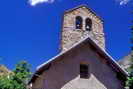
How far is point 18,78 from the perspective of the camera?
84.9 ft

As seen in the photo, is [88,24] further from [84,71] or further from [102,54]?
[84,71]

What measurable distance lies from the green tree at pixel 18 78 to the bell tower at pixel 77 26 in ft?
14.0

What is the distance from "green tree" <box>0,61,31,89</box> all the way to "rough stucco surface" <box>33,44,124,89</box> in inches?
99.4

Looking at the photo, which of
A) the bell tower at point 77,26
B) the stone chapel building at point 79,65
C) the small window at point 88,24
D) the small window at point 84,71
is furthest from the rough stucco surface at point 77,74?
the small window at point 88,24

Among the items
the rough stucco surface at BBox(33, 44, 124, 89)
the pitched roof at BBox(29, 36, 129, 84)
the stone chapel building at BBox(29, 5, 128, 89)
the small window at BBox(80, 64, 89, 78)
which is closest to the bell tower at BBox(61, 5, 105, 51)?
the stone chapel building at BBox(29, 5, 128, 89)

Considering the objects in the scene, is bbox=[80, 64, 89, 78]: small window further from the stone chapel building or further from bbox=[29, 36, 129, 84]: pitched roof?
bbox=[29, 36, 129, 84]: pitched roof

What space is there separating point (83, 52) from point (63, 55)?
1592 millimetres

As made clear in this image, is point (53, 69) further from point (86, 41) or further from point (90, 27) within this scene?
point (90, 27)

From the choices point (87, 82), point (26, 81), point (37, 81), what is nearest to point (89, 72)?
point (87, 82)

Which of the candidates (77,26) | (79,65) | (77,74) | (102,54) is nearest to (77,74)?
(77,74)

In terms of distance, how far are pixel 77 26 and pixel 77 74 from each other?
4.39 metres

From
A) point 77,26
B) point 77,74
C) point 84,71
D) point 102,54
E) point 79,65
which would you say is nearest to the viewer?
point 77,74

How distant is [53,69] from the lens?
69.6ft

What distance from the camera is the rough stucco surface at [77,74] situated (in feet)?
69.2
